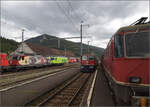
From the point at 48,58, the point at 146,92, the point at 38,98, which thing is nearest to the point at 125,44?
the point at 146,92

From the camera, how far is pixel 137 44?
362 centimetres

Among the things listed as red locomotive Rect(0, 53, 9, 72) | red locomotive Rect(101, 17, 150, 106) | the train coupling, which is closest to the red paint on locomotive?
red locomotive Rect(0, 53, 9, 72)

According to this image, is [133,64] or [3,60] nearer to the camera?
[133,64]

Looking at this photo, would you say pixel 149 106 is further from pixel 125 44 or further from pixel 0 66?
pixel 0 66

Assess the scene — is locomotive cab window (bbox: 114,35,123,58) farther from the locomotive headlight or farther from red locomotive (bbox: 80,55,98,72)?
red locomotive (bbox: 80,55,98,72)

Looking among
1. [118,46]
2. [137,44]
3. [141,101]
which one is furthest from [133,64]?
[141,101]

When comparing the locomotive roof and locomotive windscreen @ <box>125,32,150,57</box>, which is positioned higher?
the locomotive roof

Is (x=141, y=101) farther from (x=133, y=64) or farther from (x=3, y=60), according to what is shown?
(x=3, y=60)

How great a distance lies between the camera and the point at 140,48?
141 inches

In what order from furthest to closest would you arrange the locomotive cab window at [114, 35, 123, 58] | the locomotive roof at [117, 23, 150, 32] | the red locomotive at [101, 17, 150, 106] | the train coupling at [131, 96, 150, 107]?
the locomotive cab window at [114, 35, 123, 58] < the locomotive roof at [117, 23, 150, 32] < the red locomotive at [101, 17, 150, 106] < the train coupling at [131, 96, 150, 107]

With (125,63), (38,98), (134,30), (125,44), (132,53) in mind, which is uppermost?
(134,30)

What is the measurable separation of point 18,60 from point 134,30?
64.9ft

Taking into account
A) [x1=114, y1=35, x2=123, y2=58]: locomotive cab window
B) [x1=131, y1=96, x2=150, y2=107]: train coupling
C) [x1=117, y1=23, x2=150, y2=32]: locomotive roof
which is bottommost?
[x1=131, y1=96, x2=150, y2=107]: train coupling

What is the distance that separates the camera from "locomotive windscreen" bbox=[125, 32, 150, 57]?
11.5 feet
